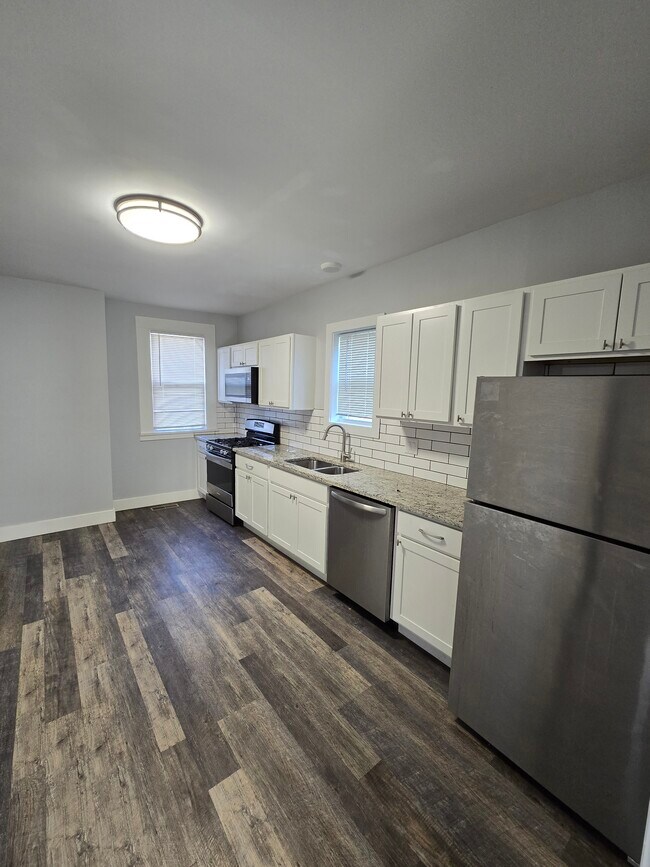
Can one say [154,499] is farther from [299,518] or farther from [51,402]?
[299,518]

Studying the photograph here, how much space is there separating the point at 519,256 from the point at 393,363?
0.97 m

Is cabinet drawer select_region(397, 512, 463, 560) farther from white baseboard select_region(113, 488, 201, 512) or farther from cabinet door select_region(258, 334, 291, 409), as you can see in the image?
white baseboard select_region(113, 488, 201, 512)

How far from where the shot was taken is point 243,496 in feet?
12.6

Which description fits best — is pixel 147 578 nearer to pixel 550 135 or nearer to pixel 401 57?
pixel 401 57

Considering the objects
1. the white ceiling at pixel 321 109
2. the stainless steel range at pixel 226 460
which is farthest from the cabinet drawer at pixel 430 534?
the stainless steel range at pixel 226 460

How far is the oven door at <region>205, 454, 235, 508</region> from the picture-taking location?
401cm

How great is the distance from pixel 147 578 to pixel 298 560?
126 centimetres

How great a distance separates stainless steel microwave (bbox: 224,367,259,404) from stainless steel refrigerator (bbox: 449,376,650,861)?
3.01 m

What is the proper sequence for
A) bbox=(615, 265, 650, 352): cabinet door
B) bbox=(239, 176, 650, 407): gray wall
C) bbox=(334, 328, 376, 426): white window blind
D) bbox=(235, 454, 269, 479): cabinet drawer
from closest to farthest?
1. bbox=(615, 265, 650, 352): cabinet door
2. bbox=(239, 176, 650, 407): gray wall
3. bbox=(334, 328, 376, 426): white window blind
4. bbox=(235, 454, 269, 479): cabinet drawer

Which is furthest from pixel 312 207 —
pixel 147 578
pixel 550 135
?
pixel 147 578

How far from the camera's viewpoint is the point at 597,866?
121 cm

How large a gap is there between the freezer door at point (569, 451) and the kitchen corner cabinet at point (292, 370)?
2.29m

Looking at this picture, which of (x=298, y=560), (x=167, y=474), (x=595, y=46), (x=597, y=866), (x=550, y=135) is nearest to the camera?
(x=595, y=46)

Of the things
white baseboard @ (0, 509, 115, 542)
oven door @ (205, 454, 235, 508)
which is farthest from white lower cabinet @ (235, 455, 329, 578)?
white baseboard @ (0, 509, 115, 542)
